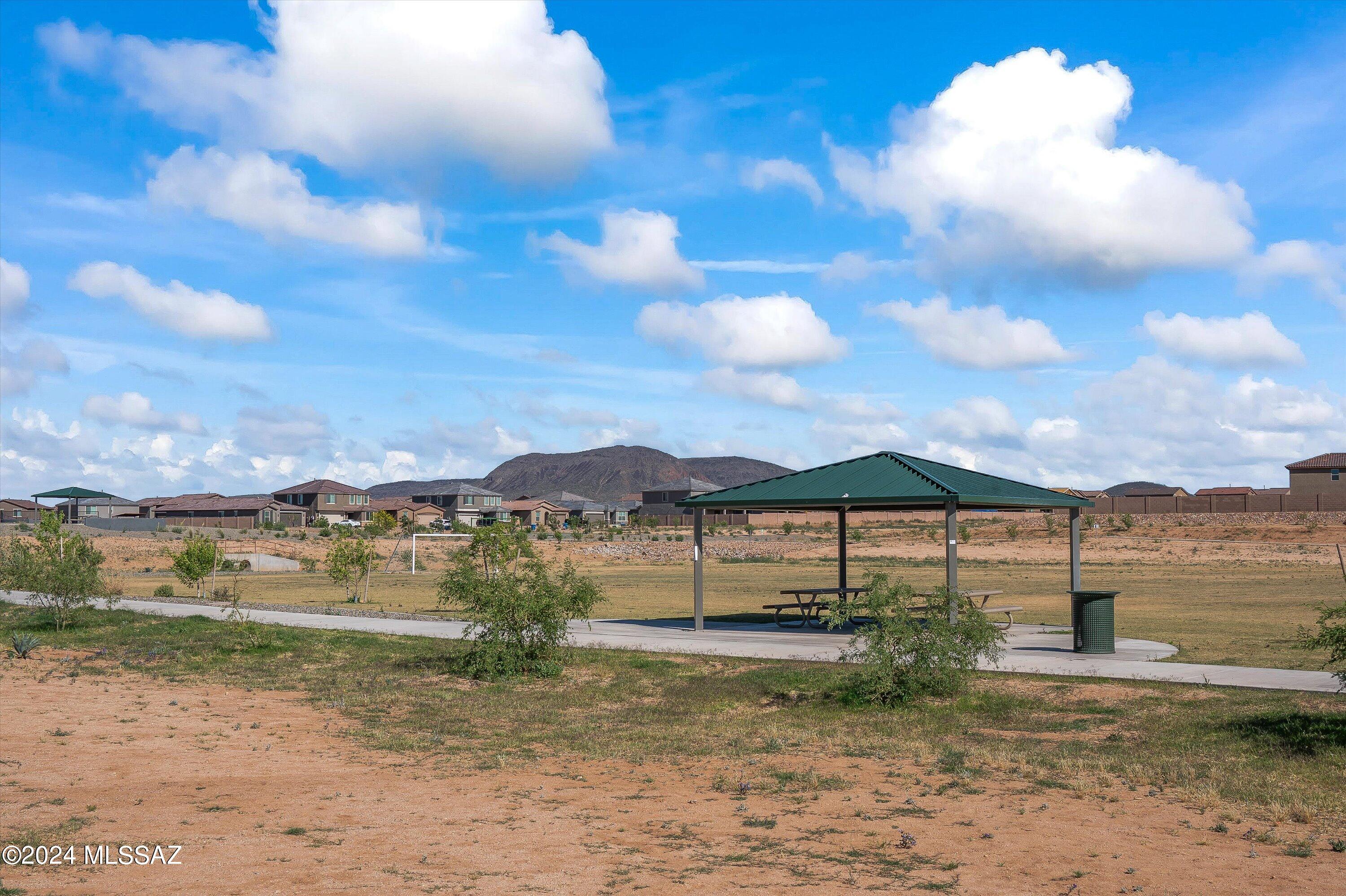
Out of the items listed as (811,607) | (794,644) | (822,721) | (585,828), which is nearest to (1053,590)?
(811,607)

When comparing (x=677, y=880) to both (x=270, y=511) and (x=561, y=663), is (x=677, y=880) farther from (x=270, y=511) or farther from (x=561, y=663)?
(x=270, y=511)

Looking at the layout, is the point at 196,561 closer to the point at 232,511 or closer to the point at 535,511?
the point at 232,511

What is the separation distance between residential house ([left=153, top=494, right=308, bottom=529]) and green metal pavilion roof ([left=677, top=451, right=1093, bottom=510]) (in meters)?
83.7

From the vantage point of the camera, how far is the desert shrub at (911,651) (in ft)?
41.3

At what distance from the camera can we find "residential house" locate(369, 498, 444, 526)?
11456cm

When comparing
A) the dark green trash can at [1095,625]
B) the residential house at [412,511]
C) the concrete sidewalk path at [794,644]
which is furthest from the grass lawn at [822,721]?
the residential house at [412,511]

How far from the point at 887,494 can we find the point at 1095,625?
438cm

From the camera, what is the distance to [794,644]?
61.2ft

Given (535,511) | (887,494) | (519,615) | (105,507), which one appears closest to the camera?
(519,615)

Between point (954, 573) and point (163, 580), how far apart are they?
116 ft

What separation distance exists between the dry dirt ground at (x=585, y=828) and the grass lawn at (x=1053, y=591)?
28.4 feet

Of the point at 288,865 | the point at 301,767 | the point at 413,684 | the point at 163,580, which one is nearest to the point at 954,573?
the point at 413,684

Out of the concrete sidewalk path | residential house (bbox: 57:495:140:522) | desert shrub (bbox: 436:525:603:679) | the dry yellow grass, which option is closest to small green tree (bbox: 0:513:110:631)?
the concrete sidewalk path

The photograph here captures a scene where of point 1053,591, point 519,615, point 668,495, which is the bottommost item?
point 1053,591
